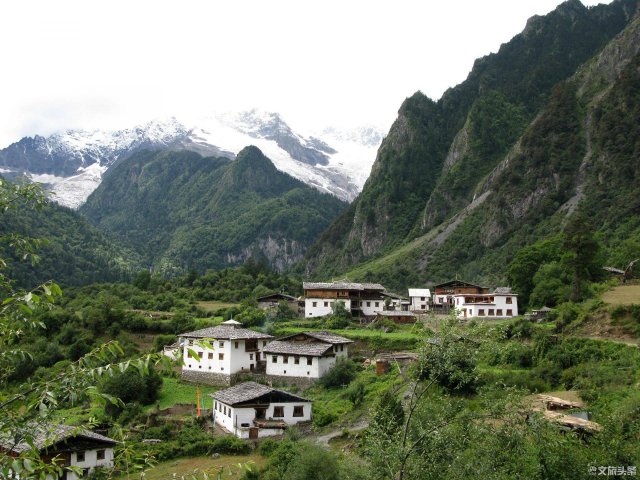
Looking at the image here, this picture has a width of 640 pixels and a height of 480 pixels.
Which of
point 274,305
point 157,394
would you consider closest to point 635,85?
point 274,305

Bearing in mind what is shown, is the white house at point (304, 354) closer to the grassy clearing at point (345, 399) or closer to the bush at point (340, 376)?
the grassy clearing at point (345, 399)

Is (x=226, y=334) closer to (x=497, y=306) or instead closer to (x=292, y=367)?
(x=292, y=367)

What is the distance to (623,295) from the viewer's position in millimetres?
48500

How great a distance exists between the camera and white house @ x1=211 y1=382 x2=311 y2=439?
39.7 metres

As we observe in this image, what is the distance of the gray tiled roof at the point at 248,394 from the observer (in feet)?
134

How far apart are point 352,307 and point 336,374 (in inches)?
1045

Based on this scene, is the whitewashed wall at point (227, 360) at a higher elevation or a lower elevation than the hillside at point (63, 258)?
lower

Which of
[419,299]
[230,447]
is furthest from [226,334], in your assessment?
[419,299]

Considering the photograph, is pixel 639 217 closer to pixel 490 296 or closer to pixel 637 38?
pixel 490 296

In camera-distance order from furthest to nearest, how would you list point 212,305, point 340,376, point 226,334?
1. point 212,305
2. point 226,334
3. point 340,376

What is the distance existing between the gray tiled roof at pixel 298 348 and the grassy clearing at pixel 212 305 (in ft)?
96.9

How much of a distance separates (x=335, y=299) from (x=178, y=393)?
86.1 ft

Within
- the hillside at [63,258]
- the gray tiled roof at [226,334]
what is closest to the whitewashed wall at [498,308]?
the gray tiled roof at [226,334]

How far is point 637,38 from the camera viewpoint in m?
152
